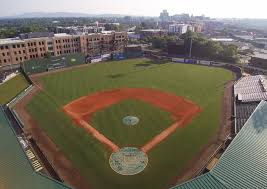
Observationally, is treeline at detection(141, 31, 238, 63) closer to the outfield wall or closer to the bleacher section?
the bleacher section

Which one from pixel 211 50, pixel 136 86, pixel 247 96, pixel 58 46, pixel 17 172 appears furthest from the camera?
pixel 211 50

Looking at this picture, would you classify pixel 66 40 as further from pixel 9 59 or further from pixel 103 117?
pixel 103 117

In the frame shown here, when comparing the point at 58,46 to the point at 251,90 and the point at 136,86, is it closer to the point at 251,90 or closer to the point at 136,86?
the point at 136,86

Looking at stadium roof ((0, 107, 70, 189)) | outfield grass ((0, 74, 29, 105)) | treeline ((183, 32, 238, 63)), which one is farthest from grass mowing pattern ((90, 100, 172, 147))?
treeline ((183, 32, 238, 63))

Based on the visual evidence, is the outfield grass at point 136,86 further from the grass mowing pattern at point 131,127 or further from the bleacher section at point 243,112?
the bleacher section at point 243,112

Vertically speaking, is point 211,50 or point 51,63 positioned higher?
point 211,50

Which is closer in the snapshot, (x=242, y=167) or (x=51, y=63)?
(x=242, y=167)

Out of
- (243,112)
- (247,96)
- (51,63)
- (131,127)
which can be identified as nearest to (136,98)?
(131,127)

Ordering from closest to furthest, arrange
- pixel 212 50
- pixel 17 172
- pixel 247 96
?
pixel 17 172 < pixel 247 96 < pixel 212 50
